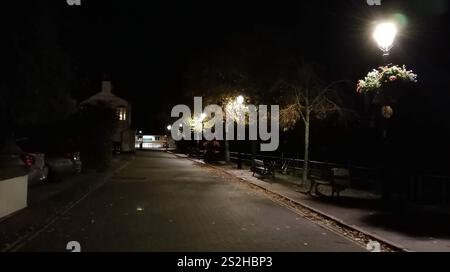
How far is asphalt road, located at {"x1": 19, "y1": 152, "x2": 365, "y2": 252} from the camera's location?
9.53 metres

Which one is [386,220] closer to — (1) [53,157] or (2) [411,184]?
(2) [411,184]

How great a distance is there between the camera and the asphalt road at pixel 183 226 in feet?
31.3

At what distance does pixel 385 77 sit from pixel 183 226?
674 cm

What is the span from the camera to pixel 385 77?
46.9ft

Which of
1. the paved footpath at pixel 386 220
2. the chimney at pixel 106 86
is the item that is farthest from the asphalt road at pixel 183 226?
the chimney at pixel 106 86

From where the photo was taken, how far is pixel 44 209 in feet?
45.1

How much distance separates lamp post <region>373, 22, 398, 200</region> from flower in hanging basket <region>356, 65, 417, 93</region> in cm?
27

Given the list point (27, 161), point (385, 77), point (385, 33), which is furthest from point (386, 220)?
point (27, 161)

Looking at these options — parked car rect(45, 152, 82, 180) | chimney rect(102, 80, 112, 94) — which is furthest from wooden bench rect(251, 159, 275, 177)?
chimney rect(102, 80, 112, 94)

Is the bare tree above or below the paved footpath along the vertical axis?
above

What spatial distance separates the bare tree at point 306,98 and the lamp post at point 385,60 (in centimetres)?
595

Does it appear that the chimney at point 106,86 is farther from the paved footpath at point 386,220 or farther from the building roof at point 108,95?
the paved footpath at point 386,220

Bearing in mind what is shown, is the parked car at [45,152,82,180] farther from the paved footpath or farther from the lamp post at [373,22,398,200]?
the lamp post at [373,22,398,200]
